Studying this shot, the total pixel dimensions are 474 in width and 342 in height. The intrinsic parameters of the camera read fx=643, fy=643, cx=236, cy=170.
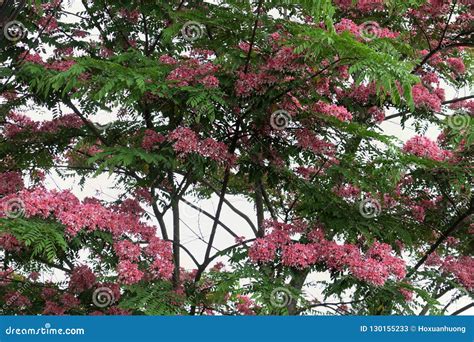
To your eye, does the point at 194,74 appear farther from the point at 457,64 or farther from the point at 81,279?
the point at 457,64

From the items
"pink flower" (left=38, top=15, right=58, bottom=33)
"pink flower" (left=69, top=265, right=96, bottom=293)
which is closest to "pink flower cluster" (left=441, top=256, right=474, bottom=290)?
"pink flower" (left=69, top=265, right=96, bottom=293)

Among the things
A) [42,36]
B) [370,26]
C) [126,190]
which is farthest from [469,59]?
[42,36]

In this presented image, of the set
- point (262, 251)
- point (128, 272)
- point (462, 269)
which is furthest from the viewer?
point (462, 269)

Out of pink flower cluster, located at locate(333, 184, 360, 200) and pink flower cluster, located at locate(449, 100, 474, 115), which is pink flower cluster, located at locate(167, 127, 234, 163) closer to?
pink flower cluster, located at locate(333, 184, 360, 200)

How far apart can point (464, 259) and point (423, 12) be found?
231 centimetres

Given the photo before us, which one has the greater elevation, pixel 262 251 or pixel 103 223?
pixel 103 223

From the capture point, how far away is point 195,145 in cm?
427

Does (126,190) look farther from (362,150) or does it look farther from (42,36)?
(362,150)

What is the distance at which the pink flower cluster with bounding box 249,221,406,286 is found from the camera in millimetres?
4289

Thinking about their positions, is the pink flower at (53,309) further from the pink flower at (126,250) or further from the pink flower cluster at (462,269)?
the pink flower cluster at (462,269)

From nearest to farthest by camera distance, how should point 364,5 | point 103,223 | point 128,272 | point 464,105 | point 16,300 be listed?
point 128,272, point 103,223, point 16,300, point 364,5, point 464,105

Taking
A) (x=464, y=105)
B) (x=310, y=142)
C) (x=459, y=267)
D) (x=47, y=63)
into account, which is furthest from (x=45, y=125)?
(x=464, y=105)

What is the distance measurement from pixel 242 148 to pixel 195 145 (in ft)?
2.08

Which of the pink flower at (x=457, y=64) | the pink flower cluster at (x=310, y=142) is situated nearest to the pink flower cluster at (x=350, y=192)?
the pink flower cluster at (x=310, y=142)
